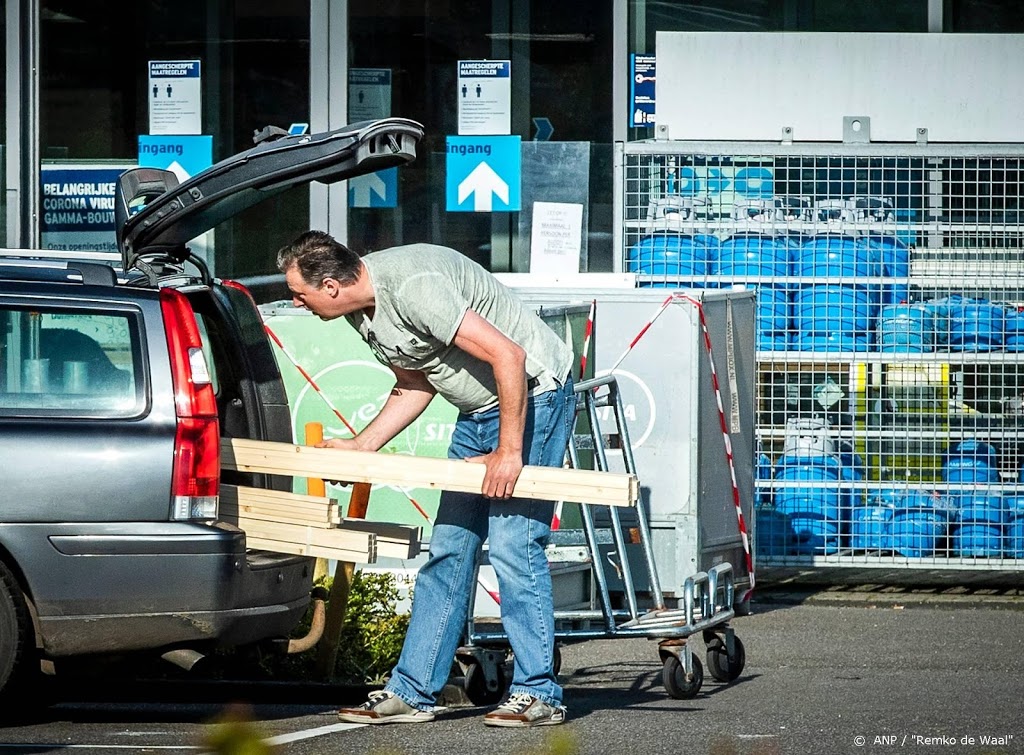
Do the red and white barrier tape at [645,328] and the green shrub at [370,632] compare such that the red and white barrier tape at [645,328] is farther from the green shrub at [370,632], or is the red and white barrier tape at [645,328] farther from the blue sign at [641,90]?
the blue sign at [641,90]

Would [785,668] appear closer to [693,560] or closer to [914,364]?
[693,560]

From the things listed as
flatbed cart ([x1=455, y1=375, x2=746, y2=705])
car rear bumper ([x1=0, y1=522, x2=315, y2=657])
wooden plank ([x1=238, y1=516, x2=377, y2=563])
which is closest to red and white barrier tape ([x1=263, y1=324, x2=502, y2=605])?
flatbed cart ([x1=455, y1=375, x2=746, y2=705])

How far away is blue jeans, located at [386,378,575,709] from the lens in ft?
17.8

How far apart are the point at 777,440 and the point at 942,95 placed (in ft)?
7.13

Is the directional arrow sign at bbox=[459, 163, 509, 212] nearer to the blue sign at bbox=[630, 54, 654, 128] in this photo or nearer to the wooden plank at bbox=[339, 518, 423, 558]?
the blue sign at bbox=[630, 54, 654, 128]

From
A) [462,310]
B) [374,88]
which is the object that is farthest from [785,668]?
[374,88]

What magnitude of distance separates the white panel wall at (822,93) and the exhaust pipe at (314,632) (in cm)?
386

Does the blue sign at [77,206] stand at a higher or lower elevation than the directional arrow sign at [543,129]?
lower

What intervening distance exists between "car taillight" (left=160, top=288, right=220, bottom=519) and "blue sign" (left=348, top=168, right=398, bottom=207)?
5459 mm

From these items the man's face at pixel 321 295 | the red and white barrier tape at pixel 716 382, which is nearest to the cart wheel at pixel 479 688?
the man's face at pixel 321 295

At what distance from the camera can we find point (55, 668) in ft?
18.5

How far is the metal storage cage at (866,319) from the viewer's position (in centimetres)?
881

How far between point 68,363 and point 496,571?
5.23 ft

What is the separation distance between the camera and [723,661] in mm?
6605
